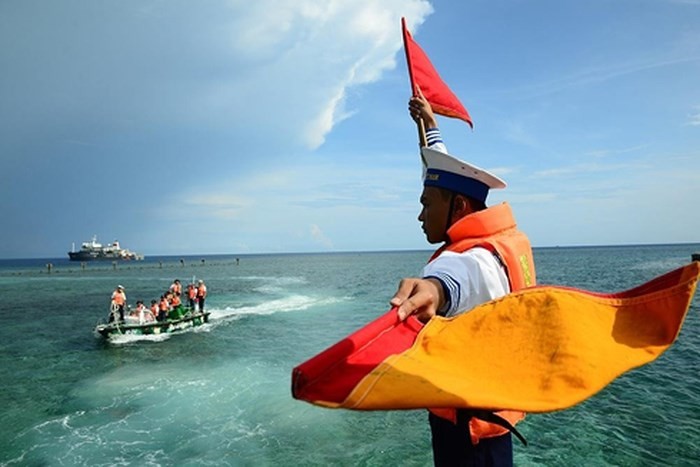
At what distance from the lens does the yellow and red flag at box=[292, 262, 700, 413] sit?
1.44 metres

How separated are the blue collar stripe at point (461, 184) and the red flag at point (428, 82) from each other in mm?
1614

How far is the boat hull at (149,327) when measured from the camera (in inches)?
965

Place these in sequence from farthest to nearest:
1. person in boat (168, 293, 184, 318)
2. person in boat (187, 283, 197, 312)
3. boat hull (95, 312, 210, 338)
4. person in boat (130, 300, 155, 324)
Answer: person in boat (187, 283, 197, 312) < person in boat (168, 293, 184, 318) < person in boat (130, 300, 155, 324) < boat hull (95, 312, 210, 338)

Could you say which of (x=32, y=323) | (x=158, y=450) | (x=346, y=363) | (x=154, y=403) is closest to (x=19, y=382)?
(x=154, y=403)

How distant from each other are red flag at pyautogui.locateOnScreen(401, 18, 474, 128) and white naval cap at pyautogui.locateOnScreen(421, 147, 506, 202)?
61.6 inches

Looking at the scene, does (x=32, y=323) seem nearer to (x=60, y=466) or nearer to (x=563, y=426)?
(x=60, y=466)

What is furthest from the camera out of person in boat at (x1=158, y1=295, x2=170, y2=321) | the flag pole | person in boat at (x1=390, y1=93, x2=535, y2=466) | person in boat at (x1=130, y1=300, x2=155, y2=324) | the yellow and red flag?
person in boat at (x1=158, y1=295, x2=170, y2=321)

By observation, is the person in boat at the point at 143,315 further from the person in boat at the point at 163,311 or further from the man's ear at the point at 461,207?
Result: the man's ear at the point at 461,207

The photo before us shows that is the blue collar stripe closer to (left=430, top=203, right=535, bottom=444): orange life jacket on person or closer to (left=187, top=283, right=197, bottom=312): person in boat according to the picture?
(left=430, top=203, right=535, bottom=444): orange life jacket on person

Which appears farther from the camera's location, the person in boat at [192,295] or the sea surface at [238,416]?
the person in boat at [192,295]

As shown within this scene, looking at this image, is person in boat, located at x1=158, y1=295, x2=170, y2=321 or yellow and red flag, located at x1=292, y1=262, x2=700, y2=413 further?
person in boat, located at x1=158, y1=295, x2=170, y2=321

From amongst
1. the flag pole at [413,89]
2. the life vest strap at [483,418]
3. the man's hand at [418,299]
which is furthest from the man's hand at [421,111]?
the life vest strap at [483,418]

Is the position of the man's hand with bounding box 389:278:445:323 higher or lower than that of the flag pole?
lower

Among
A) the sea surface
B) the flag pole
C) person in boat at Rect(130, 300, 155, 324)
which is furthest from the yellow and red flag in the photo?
person in boat at Rect(130, 300, 155, 324)
